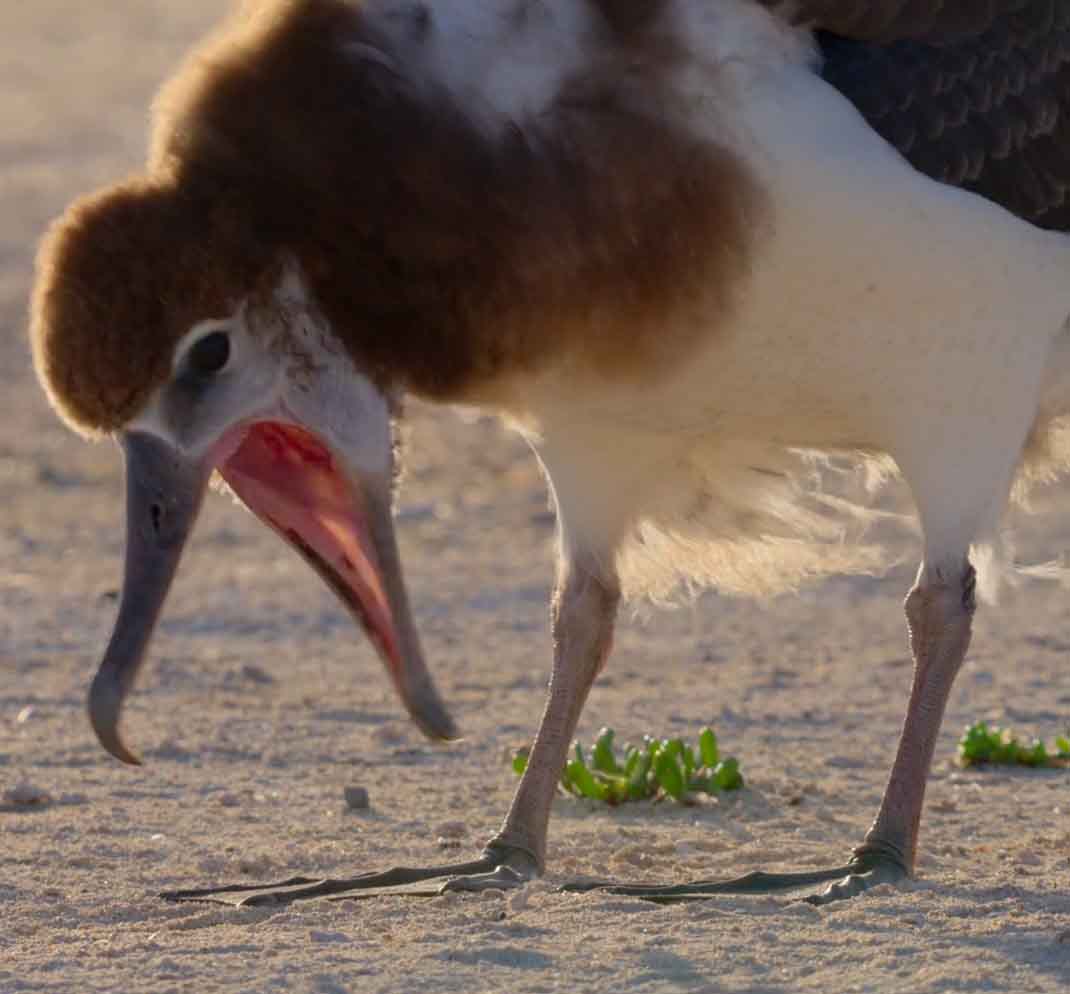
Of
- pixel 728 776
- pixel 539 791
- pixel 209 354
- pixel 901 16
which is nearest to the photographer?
pixel 209 354

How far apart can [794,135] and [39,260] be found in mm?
1667

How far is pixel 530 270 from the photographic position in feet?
18.4

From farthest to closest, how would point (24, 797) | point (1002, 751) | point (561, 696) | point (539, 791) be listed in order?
point (1002, 751)
point (24, 797)
point (561, 696)
point (539, 791)

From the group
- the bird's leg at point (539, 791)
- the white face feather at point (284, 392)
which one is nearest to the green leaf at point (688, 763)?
the bird's leg at point (539, 791)

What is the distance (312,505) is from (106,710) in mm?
622

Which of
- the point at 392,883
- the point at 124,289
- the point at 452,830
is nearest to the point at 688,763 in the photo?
the point at 452,830

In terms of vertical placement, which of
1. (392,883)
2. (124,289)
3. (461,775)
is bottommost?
(392,883)

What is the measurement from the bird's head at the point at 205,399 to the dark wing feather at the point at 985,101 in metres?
1.38

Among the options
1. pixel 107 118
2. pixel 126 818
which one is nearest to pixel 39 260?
pixel 126 818

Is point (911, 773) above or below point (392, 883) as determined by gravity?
above

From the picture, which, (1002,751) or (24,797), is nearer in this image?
(24,797)

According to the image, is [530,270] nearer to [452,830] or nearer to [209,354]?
[209,354]

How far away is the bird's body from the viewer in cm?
550

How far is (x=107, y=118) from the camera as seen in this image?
23547 millimetres
